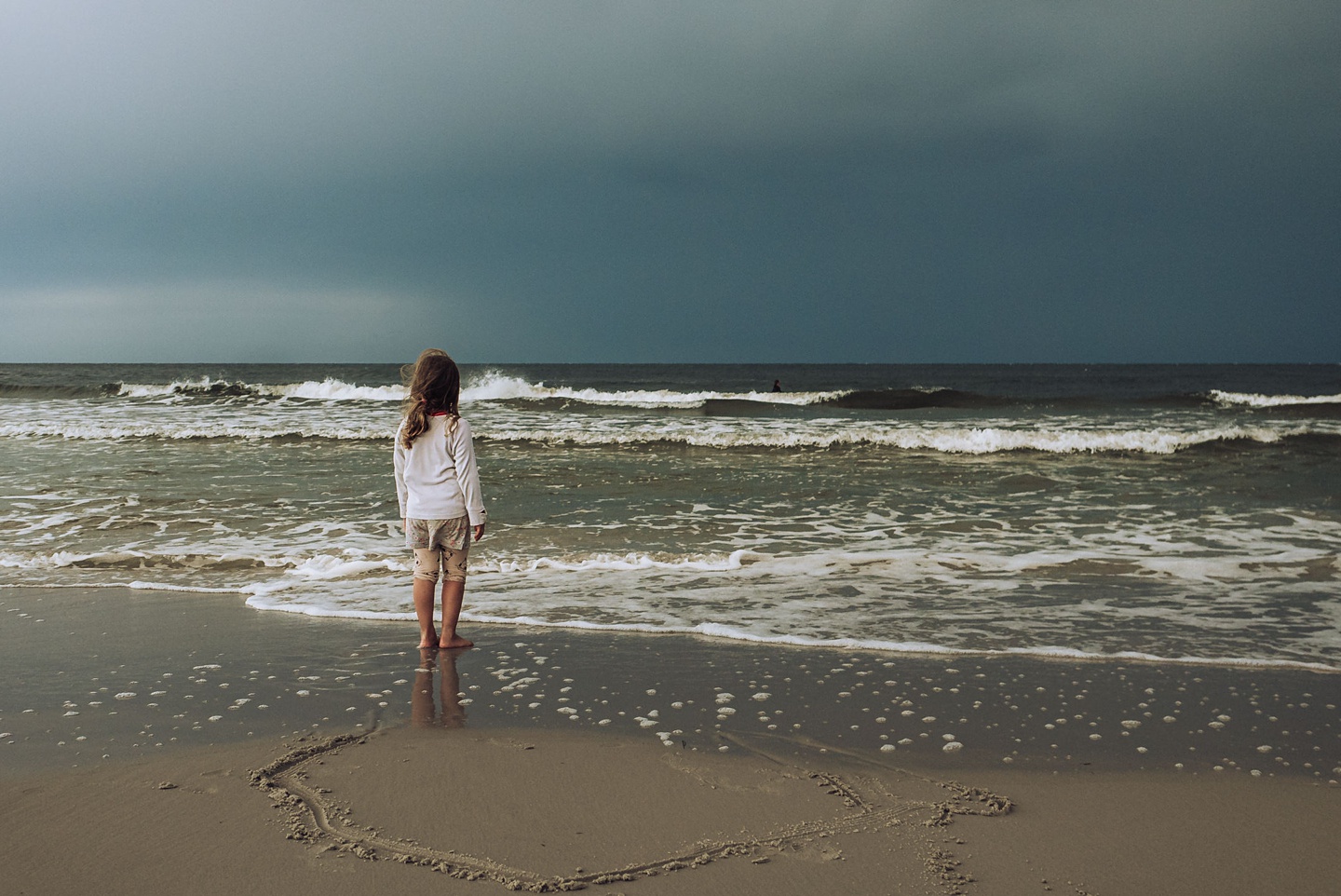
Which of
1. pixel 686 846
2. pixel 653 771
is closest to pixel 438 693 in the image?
pixel 653 771

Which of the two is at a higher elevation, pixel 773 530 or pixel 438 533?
pixel 438 533

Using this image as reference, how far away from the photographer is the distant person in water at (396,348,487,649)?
197 inches

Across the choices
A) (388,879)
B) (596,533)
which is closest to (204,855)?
(388,879)

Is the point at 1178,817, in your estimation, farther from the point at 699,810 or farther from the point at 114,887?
the point at 114,887

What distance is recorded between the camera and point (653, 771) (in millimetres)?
3381

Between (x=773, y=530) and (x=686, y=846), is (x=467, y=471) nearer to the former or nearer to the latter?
(x=686, y=846)

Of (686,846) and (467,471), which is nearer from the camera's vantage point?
(686,846)

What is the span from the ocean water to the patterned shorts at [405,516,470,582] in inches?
33.9

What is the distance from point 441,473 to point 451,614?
32.8 inches

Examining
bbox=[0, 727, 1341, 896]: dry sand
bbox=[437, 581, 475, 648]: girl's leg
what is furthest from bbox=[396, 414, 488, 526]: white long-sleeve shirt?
bbox=[0, 727, 1341, 896]: dry sand

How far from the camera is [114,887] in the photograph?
8.38 feet

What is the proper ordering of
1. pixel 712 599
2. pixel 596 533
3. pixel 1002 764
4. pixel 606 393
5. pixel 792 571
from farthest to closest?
1. pixel 606 393
2. pixel 596 533
3. pixel 792 571
4. pixel 712 599
5. pixel 1002 764

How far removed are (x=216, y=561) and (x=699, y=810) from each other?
641 centimetres

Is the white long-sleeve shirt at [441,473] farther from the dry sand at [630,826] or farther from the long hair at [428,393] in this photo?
the dry sand at [630,826]
